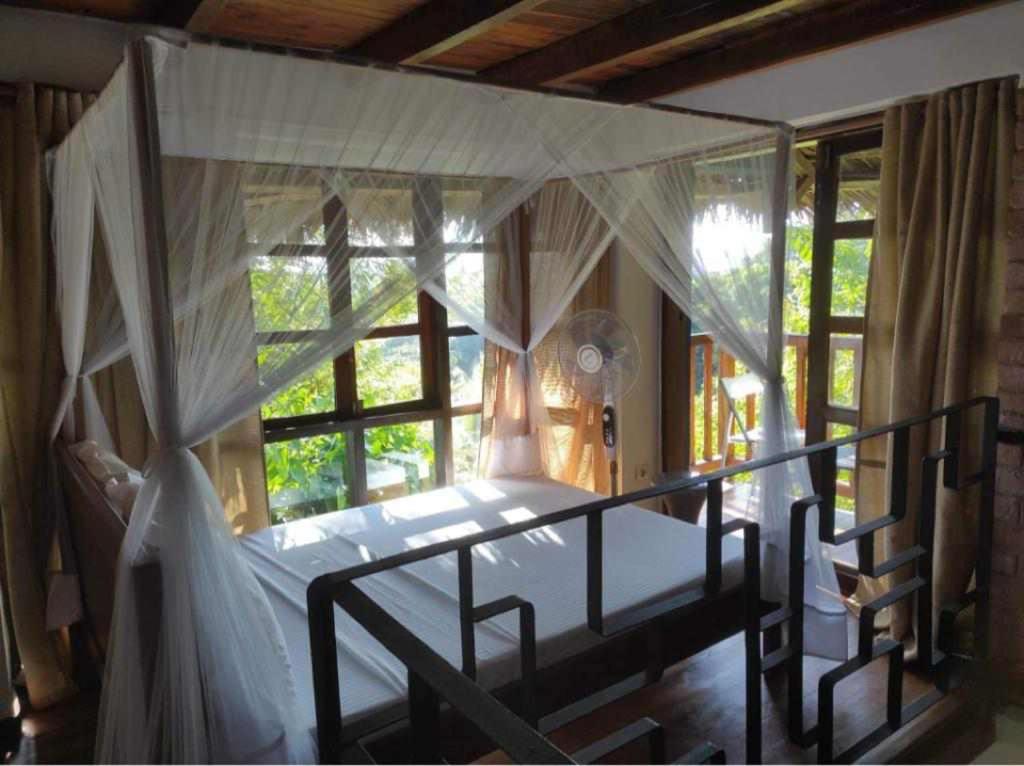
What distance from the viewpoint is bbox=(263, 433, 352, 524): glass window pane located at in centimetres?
382

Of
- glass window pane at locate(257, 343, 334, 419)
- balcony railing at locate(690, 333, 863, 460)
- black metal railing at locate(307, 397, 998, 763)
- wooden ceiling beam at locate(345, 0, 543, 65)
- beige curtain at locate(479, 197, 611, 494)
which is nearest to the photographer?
black metal railing at locate(307, 397, 998, 763)

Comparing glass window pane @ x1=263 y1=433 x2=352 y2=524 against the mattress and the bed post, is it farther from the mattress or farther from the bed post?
the bed post

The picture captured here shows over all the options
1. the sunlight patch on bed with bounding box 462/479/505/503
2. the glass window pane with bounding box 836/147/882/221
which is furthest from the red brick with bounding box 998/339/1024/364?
the sunlight patch on bed with bounding box 462/479/505/503

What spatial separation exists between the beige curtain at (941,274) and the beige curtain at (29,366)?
3326 millimetres

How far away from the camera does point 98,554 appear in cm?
240

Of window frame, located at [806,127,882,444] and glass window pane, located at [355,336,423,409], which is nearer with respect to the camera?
window frame, located at [806,127,882,444]

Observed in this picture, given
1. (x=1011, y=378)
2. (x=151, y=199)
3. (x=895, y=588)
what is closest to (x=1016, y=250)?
(x=1011, y=378)

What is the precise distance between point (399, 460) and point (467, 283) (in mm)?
1250

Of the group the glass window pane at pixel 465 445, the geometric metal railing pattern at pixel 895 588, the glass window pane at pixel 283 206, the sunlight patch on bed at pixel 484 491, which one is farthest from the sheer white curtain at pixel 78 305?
the geometric metal railing pattern at pixel 895 588

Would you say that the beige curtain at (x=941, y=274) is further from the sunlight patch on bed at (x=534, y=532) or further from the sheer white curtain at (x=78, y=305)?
the sheer white curtain at (x=78, y=305)

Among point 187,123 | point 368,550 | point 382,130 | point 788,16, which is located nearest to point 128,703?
point 368,550

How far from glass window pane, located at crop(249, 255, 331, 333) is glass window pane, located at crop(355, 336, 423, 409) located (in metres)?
1.91

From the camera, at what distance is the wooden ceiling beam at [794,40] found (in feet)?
9.00

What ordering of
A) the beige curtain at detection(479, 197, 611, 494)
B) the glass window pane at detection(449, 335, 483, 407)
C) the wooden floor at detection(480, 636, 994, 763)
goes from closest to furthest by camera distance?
the wooden floor at detection(480, 636, 994, 763), the beige curtain at detection(479, 197, 611, 494), the glass window pane at detection(449, 335, 483, 407)
